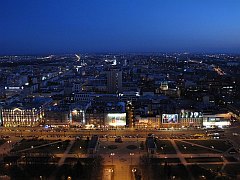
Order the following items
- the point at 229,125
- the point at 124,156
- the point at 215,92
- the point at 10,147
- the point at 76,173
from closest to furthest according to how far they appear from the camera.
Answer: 1. the point at 76,173
2. the point at 124,156
3. the point at 10,147
4. the point at 229,125
5. the point at 215,92

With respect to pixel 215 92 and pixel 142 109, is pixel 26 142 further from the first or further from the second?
pixel 215 92

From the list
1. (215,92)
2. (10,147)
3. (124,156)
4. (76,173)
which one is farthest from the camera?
(215,92)

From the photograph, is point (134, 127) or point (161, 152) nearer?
point (161, 152)

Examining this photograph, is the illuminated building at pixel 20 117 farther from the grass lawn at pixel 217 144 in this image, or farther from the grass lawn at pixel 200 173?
the grass lawn at pixel 200 173

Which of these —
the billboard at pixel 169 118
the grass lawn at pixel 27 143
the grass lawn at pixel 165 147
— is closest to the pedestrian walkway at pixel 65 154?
the grass lawn at pixel 27 143

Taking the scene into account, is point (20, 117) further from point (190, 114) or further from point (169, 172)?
point (169, 172)

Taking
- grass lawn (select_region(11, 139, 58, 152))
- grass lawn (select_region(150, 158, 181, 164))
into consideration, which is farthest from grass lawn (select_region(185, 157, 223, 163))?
grass lawn (select_region(11, 139, 58, 152))

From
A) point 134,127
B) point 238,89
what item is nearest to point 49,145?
point 134,127

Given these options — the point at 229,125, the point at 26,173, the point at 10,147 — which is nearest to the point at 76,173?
the point at 26,173
